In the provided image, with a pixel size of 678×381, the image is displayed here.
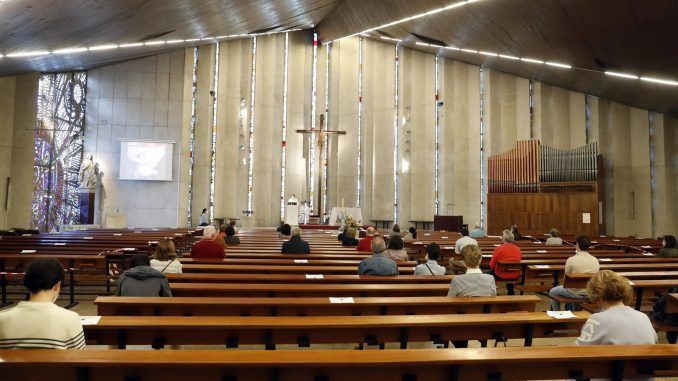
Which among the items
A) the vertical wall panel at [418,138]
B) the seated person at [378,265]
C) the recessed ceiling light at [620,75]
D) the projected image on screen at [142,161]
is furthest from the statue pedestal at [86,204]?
the recessed ceiling light at [620,75]

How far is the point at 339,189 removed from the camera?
1827cm

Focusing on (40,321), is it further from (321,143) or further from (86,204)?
(321,143)

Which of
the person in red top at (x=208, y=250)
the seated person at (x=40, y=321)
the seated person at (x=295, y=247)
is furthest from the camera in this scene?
the seated person at (x=295, y=247)

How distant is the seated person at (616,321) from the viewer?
191cm

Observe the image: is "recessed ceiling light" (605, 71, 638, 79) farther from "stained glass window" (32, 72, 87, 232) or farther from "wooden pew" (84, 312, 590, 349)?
"stained glass window" (32, 72, 87, 232)

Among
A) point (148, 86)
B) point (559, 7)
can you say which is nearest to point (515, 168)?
point (559, 7)

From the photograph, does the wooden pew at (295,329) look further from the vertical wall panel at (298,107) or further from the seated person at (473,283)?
the vertical wall panel at (298,107)

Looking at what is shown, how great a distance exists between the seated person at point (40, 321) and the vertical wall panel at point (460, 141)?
1450 centimetres

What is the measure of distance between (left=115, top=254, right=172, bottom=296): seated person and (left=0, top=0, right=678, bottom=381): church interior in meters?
0.03

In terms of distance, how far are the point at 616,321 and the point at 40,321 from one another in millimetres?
2286

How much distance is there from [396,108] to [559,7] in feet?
30.1

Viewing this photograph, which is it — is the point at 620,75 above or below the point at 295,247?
above

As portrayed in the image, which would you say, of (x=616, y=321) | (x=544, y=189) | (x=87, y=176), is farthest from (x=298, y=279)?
(x=87, y=176)

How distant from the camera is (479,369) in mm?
1729
